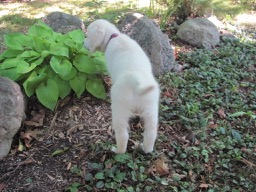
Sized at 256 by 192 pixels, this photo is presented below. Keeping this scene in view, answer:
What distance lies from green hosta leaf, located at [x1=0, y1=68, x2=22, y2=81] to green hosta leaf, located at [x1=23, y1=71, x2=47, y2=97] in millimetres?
182

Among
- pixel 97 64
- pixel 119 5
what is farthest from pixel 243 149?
pixel 119 5

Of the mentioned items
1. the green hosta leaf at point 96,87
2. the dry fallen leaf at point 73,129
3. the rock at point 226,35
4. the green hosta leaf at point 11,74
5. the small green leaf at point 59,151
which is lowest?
the small green leaf at point 59,151

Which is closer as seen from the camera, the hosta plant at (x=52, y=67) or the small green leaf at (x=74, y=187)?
the small green leaf at (x=74, y=187)

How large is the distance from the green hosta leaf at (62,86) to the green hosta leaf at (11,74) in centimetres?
42

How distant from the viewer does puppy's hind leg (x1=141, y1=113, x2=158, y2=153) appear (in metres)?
2.93

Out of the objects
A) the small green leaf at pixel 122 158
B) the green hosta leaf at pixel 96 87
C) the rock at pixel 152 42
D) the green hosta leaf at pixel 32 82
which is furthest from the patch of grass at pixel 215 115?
the green hosta leaf at pixel 32 82

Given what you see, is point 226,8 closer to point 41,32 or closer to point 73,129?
point 41,32

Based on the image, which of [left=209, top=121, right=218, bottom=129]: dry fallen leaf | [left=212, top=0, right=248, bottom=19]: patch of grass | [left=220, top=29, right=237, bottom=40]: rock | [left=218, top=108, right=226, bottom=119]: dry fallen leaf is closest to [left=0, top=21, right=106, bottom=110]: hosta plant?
[left=209, top=121, right=218, bottom=129]: dry fallen leaf

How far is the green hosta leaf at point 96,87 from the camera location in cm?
378

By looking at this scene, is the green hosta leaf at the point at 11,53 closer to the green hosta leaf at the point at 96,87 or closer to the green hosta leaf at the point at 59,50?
the green hosta leaf at the point at 59,50

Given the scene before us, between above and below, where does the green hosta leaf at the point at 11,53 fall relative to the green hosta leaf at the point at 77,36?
below

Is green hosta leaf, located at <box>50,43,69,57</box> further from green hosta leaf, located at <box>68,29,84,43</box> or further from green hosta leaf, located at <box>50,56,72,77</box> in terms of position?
green hosta leaf, located at <box>68,29,84,43</box>

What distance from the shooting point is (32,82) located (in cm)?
350

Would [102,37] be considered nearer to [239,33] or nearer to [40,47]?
[40,47]
